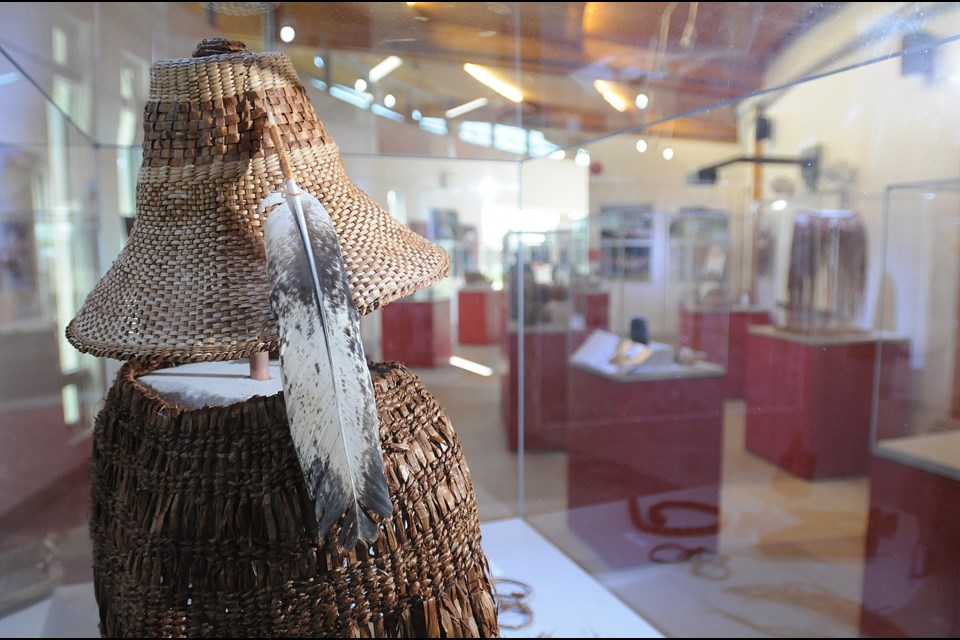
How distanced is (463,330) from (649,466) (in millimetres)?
607

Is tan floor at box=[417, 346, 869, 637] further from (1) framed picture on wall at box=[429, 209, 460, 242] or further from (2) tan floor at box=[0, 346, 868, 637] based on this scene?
(1) framed picture on wall at box=[429, 209, 460, 242]

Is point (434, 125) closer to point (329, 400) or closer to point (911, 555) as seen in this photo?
point (329, 400)

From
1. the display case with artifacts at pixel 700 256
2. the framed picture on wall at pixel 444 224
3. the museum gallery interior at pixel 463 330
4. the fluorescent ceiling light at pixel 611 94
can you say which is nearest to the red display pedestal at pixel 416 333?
the museum gallery interior at pixel 463 330

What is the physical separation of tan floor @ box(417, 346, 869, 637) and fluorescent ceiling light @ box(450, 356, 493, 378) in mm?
21

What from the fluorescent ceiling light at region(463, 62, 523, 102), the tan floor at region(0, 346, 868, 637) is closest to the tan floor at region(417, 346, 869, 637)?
the tan floor at region(0, 346, 868, 637)

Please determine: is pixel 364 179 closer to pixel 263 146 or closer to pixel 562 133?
pixel 562 133

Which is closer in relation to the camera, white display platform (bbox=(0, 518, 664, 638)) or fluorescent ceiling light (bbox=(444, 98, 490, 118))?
white display platform (bbox=(0, 518, 664, 638))

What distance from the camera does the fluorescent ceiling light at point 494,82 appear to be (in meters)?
1.47

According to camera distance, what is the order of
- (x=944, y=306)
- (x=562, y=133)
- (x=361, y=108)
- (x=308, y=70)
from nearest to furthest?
(x=308, y=70)
(x=361, y=108)
(x=944, y=306)
(x=562, y=133)

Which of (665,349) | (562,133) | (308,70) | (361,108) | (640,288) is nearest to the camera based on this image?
(308,70)

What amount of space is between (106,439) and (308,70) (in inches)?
32.9

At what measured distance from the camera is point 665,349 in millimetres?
1879

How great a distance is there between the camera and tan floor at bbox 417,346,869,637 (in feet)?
5.06

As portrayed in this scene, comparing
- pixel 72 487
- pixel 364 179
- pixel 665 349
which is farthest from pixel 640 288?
pixel 72 487
